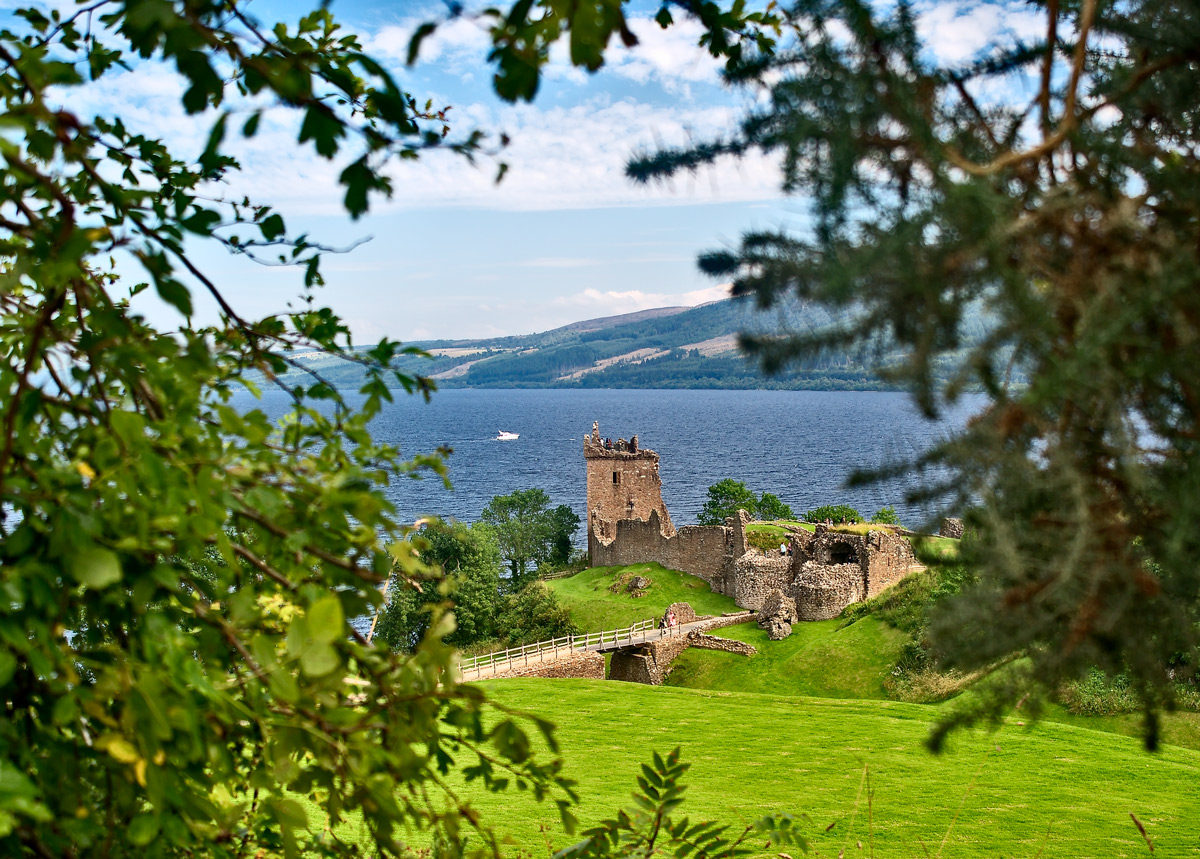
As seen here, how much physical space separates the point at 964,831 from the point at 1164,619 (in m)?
9.68

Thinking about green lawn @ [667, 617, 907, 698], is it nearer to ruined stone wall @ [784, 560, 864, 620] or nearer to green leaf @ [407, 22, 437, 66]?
ruined stone wall @ [784, 560, 864, 620]

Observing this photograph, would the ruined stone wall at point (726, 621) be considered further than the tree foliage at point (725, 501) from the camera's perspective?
No

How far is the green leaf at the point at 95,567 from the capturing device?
176 cm

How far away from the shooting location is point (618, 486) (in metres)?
47.5

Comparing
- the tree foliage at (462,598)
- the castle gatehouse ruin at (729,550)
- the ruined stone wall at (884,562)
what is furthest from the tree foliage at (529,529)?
the ruined stone wall at (884,562)

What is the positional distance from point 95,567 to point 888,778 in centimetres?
1376

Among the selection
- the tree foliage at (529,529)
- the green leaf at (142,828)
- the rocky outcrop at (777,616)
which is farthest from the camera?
the tree foliage at (529,529)

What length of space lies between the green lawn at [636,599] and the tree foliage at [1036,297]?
3583cm

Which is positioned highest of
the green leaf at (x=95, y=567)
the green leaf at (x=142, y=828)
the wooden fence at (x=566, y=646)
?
the green leaf at (x=95, y=567)

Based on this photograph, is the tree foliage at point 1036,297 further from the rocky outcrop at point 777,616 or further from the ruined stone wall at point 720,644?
the rocky outcrop at point 777,616

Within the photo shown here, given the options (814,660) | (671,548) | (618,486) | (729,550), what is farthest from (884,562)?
(618,486)

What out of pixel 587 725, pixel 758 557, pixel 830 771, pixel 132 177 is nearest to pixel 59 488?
pixel 132 177

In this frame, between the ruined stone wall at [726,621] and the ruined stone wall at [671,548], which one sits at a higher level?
the ruined stone wall at [671,548]

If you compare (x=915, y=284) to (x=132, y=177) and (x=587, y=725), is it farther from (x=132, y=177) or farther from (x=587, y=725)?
(x=587, y=725)
